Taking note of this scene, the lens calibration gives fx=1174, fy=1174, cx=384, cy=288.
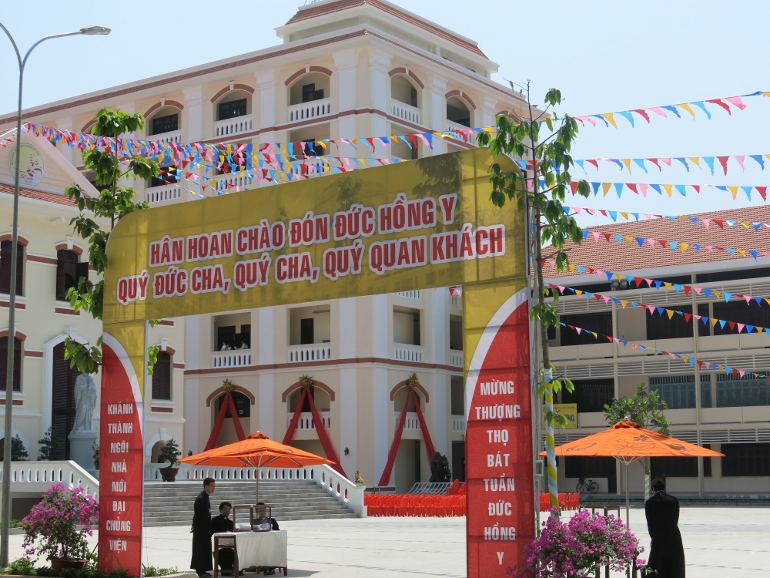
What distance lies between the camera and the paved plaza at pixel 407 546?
57.7ft

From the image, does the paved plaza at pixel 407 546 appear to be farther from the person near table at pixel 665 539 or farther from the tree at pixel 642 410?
the tree at pixel 642 410

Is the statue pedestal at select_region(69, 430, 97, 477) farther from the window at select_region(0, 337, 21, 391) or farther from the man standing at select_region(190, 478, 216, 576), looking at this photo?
the man standing at select_region(190, 478, 216, 576)

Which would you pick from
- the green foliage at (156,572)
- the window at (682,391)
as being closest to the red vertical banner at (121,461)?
the green foliage at (156,572)

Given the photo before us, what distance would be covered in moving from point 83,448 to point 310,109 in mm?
17286

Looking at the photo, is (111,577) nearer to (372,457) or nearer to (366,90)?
(372,457)

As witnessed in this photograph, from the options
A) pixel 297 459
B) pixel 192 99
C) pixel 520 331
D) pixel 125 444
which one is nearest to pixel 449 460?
pixel 192 99

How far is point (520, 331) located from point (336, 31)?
3285cm

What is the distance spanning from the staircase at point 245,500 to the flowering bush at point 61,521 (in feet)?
40.9

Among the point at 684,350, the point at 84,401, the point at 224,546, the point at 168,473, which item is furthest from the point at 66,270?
the point at 684,350

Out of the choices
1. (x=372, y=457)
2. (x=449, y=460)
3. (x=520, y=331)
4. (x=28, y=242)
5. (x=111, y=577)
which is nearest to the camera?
(x=520, y=331)

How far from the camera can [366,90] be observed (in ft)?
143

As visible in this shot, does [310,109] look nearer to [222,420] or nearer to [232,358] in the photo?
[232,358]

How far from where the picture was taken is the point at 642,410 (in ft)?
145

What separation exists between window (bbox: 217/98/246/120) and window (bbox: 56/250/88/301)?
47.9 ft
